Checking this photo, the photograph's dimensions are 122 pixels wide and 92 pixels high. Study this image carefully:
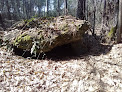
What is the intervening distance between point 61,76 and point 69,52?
2469 millimetres

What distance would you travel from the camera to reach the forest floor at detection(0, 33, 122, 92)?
262 centimetres

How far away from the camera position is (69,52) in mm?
5465

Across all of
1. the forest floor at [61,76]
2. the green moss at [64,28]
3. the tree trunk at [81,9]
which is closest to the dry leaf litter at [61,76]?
the forest floor at [61,76]

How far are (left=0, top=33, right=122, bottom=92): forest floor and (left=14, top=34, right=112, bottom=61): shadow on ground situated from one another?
0.72m

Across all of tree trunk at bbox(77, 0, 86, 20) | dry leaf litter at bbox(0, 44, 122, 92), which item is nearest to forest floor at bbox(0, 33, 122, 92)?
dry leaf litter at bbox(0, 44, 122, 92)

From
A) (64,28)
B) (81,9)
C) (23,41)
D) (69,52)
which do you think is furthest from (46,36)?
(81,9)

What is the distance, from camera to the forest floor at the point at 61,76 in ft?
8.58

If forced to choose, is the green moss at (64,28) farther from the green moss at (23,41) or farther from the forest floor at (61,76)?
the forest floor at (61,76)

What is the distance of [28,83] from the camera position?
2791 millimetres

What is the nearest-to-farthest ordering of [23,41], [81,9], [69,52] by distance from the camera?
[23,41], [69,52], [81,9]

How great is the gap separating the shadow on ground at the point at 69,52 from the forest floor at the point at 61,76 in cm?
72

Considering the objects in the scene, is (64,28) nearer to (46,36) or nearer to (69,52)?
(46,36)

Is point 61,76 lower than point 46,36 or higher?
lower

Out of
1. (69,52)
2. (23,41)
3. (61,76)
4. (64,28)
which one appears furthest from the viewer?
(69,52)
